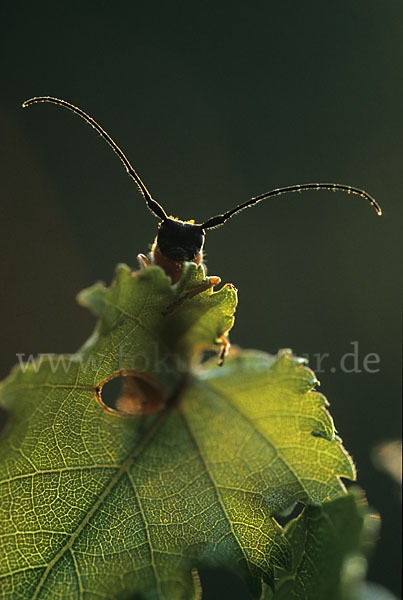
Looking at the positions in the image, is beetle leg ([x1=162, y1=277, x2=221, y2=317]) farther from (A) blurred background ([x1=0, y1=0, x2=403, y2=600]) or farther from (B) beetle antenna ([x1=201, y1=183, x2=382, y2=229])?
(A) blurred background ([x1=0, y1=0, x2=403, y2=600])

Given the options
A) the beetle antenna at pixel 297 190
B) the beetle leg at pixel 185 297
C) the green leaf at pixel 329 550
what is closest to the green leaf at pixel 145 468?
the beetle leg at pixel 185 297

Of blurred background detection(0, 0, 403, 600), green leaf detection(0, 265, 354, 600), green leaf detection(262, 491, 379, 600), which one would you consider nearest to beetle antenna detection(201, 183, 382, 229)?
green leaf detection(0, 265, 354, 600)

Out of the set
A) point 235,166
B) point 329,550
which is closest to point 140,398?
point 329,550

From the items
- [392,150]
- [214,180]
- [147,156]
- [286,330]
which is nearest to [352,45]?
[392,150]

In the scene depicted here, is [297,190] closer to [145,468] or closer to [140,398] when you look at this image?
[140,398]

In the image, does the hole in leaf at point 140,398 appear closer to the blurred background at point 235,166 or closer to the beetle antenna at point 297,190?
the beetle antenna at point 297,190

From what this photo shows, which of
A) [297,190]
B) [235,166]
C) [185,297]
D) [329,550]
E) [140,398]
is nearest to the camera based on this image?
[329,550]
